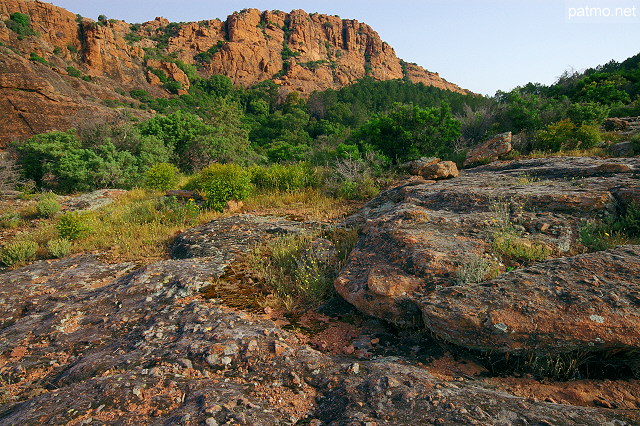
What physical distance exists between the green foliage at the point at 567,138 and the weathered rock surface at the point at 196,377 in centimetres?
1110

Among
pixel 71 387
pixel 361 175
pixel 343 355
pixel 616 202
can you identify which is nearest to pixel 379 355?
pixel 343 355

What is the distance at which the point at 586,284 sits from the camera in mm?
2541

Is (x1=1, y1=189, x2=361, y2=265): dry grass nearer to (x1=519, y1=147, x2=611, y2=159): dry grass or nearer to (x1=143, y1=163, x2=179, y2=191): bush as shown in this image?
(x1=143, y1=163, x2=179, y2=191): bush

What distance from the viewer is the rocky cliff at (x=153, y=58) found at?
97.9ft

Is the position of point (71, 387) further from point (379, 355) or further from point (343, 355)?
point (379, 355)

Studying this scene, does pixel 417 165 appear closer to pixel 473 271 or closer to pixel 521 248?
pixel 521 248

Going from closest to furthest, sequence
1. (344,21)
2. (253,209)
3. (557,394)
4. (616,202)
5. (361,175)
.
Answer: (557,394) → (616,202) → (253,209) → (361,175) → (344,21)

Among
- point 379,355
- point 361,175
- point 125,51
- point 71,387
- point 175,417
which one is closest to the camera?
point 175,417

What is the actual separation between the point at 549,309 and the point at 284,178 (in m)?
8.17

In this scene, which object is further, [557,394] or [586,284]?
[586,284]

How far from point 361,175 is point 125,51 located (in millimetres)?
76292

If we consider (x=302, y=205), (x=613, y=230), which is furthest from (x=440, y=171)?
(x=613, y=230)

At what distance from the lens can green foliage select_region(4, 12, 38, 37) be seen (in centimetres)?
4534

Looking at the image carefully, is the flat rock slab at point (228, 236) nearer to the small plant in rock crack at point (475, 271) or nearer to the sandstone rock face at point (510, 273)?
the sandstone rock face at point (510, 273)
